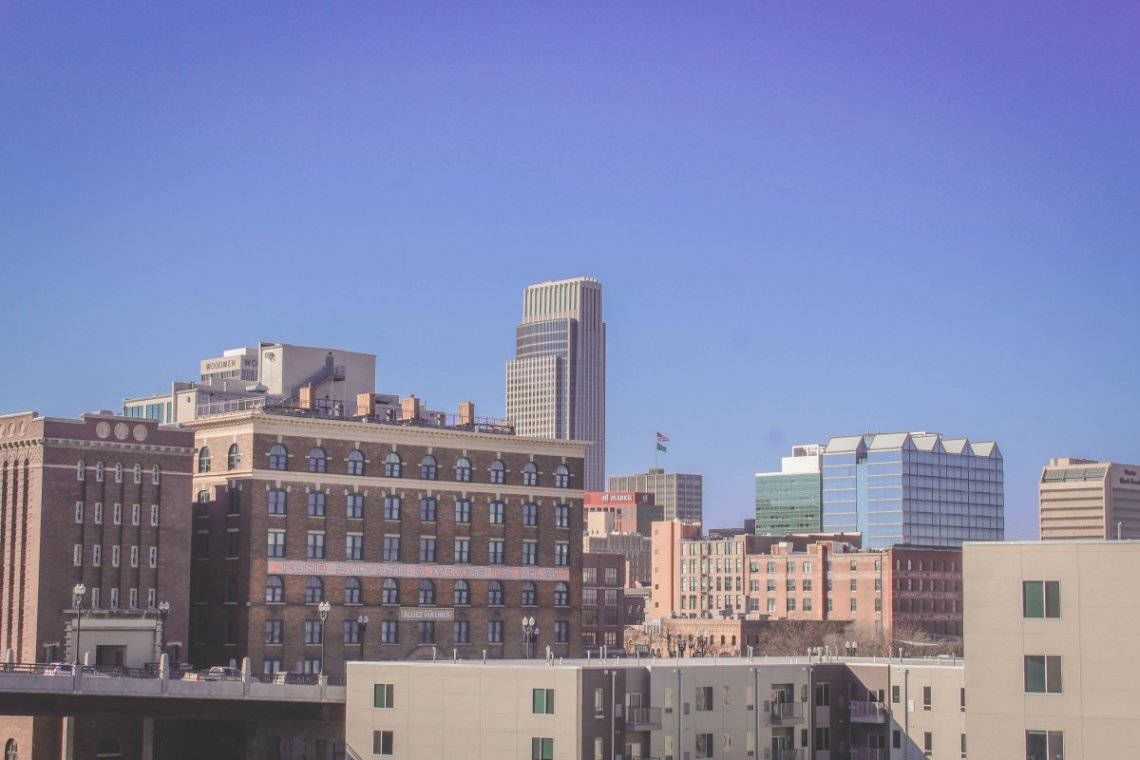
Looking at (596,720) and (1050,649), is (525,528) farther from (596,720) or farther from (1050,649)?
(1050,649)

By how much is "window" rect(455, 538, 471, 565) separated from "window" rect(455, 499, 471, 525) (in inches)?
55.4

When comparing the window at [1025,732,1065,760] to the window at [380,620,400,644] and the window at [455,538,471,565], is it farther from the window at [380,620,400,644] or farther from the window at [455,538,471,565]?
the window at [455,538,471,565]

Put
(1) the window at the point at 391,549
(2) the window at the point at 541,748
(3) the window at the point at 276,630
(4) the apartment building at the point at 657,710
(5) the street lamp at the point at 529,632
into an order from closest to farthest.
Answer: (2) the window at the point at 541,748, (4) the apartment building at the point at 657,710, (3) the window at the point at 276,630, (1) the window at the point at 391,549, (5) the street lamp at the point at 529,632

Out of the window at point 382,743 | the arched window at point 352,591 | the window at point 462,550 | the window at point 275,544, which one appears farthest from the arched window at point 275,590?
the window at point 382,743

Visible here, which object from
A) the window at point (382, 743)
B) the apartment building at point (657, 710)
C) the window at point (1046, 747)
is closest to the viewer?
the window at point (1046, 747)

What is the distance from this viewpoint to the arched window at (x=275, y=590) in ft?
424

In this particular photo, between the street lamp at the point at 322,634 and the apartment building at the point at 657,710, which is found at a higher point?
the street lamp at the point at 322,634

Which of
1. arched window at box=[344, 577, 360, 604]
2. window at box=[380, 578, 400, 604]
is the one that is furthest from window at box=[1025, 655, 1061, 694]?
window at box=[380, 578, 400, 604]

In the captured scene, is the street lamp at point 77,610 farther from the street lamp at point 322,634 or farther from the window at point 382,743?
the window at point 382,743

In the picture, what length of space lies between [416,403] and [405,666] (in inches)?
1381

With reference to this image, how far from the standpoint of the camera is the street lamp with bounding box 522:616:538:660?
142750 millimetres

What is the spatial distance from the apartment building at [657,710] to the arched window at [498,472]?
26.3 meters

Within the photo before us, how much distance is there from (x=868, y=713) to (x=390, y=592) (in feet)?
124

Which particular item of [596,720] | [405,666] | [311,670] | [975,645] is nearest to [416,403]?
[311,670]
